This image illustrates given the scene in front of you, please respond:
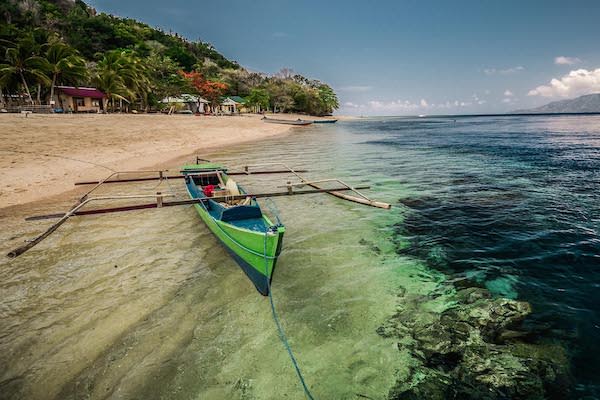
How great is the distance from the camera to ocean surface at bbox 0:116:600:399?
4.65m

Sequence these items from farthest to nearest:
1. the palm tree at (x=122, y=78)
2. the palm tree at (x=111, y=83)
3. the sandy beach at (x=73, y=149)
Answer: the palm tree at (x=122, y=78)
the palm tree at (x=111, y=83)
the sandy beach at (x=73, y=149)

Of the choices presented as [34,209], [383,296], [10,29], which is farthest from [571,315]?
[10,29]

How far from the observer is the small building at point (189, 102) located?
65.2 m

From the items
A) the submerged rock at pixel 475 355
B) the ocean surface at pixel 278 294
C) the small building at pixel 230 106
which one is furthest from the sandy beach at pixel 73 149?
the small building at pixel 230 106

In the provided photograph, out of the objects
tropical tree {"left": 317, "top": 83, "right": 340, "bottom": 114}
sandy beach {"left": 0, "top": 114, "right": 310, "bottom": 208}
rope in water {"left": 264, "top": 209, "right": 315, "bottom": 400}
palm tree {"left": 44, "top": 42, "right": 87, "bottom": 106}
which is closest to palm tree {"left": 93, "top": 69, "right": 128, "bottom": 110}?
palm tree {"left": 44, "top": 42, "right": 87, "bottom": 106}

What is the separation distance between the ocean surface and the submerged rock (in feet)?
0.71

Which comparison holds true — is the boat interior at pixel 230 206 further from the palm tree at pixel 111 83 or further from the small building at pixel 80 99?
the small building at pixel 80 99

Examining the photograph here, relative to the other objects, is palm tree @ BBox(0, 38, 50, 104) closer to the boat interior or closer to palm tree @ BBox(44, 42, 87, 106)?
palm tree @ BBox(44, 42, 87, 106)

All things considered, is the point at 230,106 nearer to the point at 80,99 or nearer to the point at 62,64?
the point at 80,99

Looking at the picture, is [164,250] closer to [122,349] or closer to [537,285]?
[122,349]

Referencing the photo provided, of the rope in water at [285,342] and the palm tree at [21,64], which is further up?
the palm tree at [21,64]

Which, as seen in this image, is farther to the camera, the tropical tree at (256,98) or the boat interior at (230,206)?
the tropical tree at (256,98)

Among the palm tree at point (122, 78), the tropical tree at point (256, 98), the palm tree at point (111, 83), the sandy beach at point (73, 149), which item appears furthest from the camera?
the tropical tree at point (256, 98)

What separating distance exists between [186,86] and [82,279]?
69.3m
